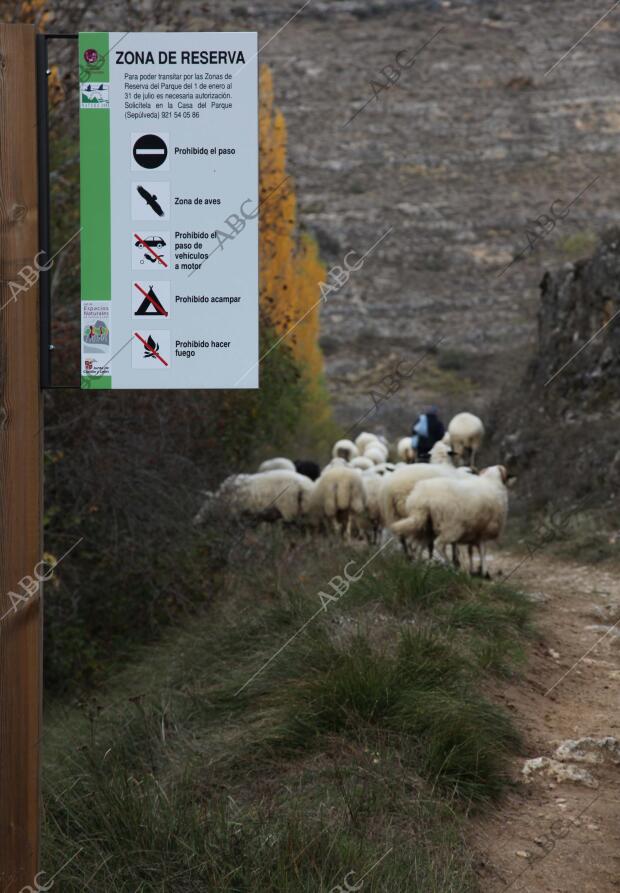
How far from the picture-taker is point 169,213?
3.79 m

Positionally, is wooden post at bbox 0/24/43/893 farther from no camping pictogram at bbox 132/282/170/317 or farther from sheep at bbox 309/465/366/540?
sheep at bbox 309/465/366/540

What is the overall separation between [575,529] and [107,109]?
10095mm

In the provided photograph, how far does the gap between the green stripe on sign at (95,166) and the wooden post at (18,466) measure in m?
0.16

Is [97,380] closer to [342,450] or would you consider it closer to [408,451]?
[342,450]

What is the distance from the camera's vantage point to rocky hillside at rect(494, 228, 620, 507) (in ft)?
49.3

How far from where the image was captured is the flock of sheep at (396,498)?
9.94 meters

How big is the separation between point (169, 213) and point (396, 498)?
24.0 feet

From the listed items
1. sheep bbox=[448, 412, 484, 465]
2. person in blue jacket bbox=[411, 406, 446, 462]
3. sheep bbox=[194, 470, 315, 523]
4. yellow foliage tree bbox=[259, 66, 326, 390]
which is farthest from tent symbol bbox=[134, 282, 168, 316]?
sheep bbox=[448, 412, 484, 465]

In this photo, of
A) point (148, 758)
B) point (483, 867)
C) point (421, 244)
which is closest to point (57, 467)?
point (148, 758)

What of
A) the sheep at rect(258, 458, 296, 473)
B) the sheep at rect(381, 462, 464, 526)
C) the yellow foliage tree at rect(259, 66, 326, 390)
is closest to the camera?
A: the sheep at rect(381, 462, 464, 526)

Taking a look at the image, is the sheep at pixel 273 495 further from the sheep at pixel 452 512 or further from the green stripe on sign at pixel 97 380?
the green stripe on sign at pixel 97 380

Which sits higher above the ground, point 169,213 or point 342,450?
point 169,213

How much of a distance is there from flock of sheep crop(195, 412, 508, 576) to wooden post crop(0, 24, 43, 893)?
621cm

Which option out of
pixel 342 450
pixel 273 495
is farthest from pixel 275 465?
pixel 342 450
